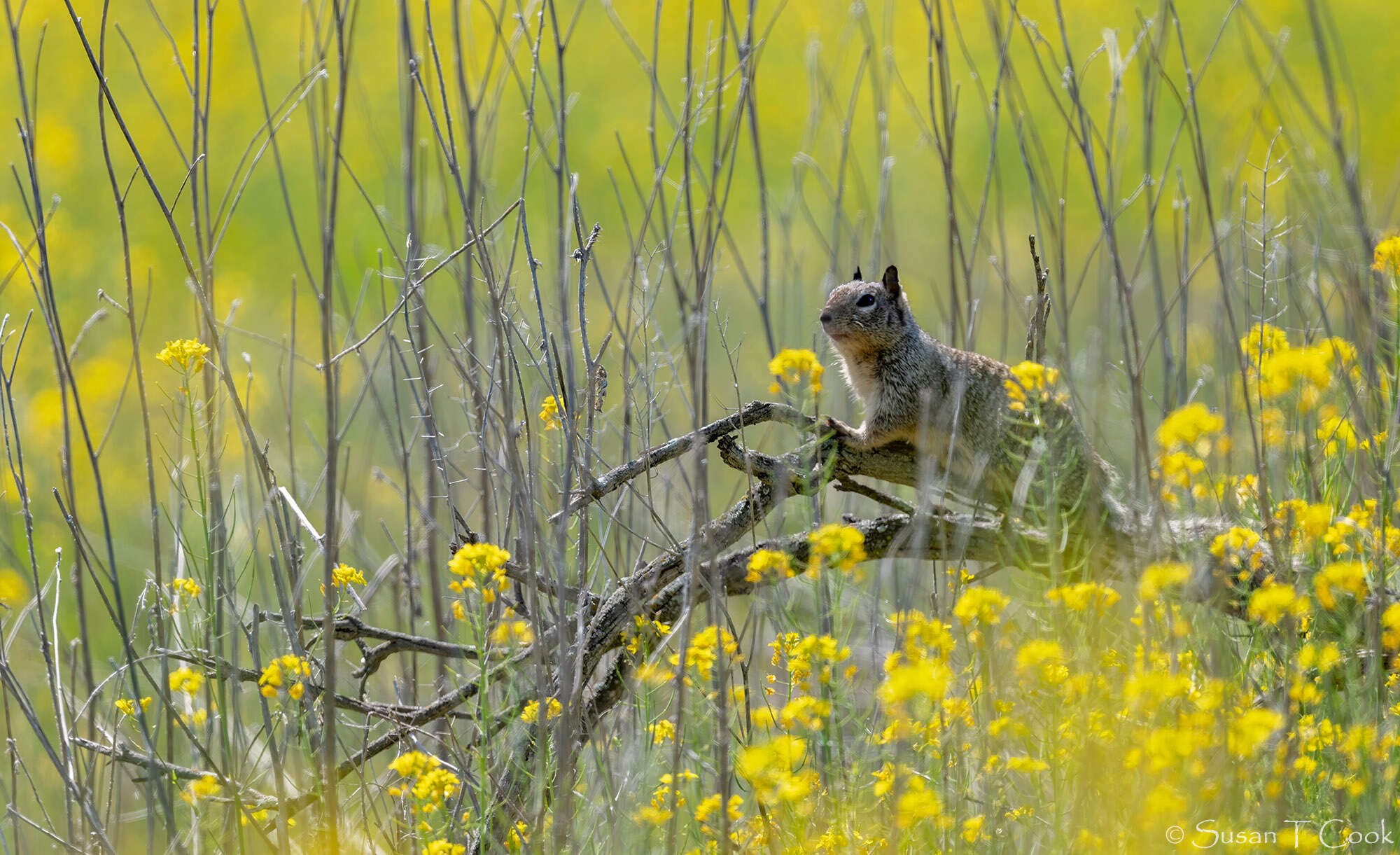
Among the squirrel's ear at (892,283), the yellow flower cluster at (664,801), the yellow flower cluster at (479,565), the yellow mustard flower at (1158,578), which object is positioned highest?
the squirrel's ear at (892,283)

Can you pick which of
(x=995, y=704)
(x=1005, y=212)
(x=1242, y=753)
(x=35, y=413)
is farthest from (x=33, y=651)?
(x=1005, y=212)

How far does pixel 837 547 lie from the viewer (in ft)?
6.73

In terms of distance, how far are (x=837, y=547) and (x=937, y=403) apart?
6.40 ft

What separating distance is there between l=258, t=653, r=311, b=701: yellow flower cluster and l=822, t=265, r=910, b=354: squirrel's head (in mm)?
2162

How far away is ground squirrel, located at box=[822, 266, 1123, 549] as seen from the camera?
3342 millimetres

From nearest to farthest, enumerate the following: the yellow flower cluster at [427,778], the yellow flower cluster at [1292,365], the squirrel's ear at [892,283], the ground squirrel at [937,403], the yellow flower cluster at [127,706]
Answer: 1. the yellow flower cluster at [427,778]
2. the yellow flower cluster at [1292,365]
3. the yellow flower cluster at [127,706]
4. the ground squirrel at [937,403]
5. the squirrel's ear at [892,283]

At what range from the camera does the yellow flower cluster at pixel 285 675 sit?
228 cm

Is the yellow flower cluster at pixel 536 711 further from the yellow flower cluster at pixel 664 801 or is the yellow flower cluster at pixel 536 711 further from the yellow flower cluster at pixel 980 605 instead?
the yellow flower cluster at pixel 980 605

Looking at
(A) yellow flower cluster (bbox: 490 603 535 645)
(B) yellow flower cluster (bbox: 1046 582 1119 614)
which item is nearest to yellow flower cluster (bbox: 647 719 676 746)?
(A) yellow flower cluster (bbox: 490 603 535 645)

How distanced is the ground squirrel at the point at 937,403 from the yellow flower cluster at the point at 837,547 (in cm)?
96

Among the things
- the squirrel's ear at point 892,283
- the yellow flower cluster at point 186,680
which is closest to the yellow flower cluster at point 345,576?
the yellow flower cluster at point 186,680

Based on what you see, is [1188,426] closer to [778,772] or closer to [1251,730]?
[1251,730]

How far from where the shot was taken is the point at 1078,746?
2.12 meters

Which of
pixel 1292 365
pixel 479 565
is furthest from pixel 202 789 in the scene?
pixel 1292 365
